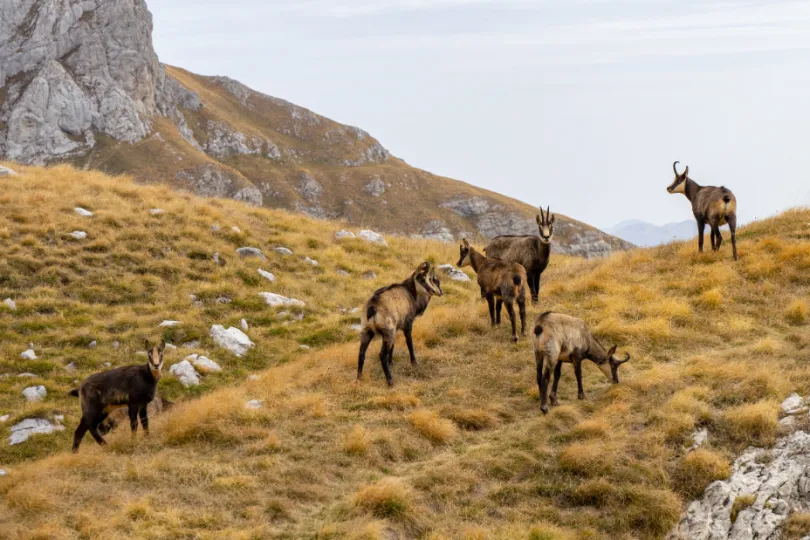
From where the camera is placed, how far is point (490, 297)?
645 inches

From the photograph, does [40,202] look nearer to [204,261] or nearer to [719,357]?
[204,261]

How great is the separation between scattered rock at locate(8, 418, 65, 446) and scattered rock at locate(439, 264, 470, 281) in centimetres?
1519

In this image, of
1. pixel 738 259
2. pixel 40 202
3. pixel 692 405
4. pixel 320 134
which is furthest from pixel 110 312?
pixel 320 134

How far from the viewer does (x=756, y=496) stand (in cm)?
834

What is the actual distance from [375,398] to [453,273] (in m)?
13.2

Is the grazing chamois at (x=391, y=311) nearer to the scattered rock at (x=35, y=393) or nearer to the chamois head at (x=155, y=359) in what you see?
the chamois head at (x=155, y=359)

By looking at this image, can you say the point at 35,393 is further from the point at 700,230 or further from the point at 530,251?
the point at 700,230

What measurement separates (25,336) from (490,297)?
11.8 metres

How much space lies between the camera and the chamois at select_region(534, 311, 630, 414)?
11.5 metres

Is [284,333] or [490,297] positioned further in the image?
[284,333]

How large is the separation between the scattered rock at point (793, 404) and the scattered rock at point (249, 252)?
17240 millimetres

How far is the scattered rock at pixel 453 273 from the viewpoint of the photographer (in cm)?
2495

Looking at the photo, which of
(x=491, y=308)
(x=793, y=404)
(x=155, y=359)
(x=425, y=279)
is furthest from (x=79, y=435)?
(x=793, y=404)

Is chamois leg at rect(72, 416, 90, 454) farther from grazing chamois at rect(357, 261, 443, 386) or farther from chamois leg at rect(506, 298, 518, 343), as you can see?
chamois leg at rect(506, 298, 518, 343)
